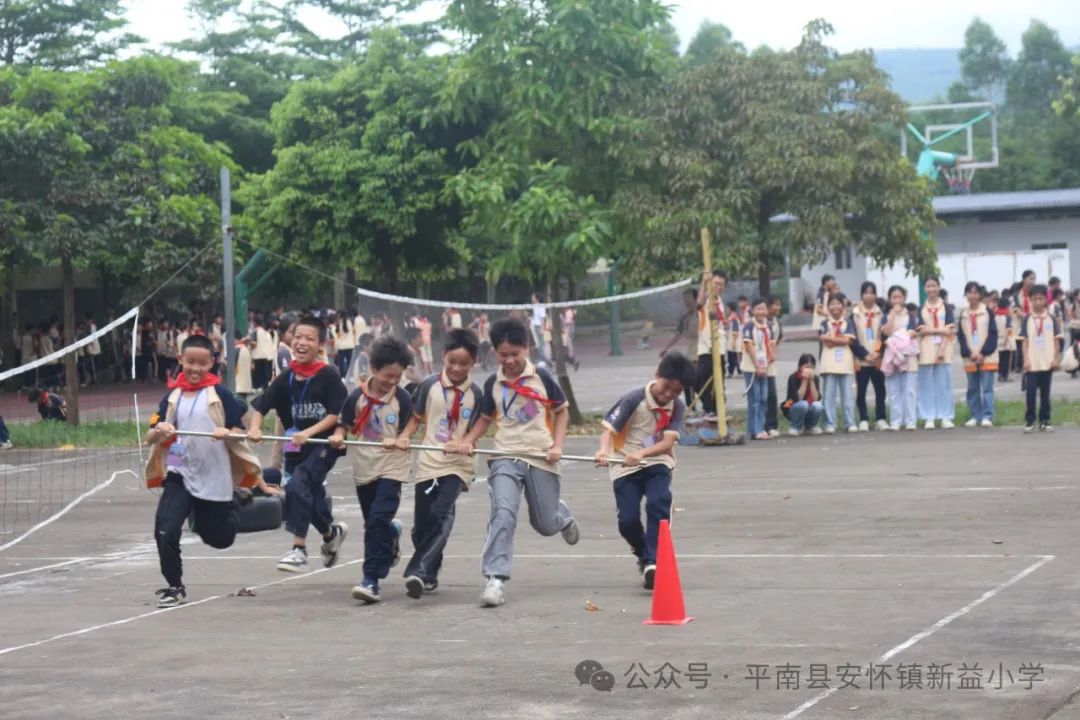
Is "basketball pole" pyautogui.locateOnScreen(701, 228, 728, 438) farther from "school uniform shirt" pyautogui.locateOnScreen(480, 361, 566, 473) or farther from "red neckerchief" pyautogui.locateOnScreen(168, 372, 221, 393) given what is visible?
"red neckerchief" pyautogui.locateOnScreen(168, 372, 221, 393)

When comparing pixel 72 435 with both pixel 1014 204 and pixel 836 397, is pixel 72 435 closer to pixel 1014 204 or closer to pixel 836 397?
pixel 836 397

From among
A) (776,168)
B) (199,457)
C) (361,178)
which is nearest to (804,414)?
(776,168)

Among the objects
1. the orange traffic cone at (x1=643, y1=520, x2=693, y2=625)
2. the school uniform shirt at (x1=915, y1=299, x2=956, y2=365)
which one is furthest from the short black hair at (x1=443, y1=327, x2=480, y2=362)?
the school uniform shirt at (x1=915, y1=299, x2=956, y2=365)

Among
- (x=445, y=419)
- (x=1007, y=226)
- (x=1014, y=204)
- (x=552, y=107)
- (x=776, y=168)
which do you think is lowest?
(x=445, y=419)

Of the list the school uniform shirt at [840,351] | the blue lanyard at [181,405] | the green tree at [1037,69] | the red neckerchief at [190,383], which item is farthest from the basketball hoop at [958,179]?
the blue lanyard at [181,405]

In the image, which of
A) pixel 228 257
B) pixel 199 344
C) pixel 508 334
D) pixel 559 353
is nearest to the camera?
pixel 508 334

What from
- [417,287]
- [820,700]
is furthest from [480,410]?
[417,287]

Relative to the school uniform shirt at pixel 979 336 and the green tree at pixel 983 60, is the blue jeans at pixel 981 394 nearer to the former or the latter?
the school uniform shirt at pixel 979 336

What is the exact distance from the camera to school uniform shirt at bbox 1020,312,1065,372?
19391mm

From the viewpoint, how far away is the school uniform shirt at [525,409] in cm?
1022

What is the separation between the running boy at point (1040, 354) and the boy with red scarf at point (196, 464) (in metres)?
11.7

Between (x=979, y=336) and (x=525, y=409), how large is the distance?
39.4 ft

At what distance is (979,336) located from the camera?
20797 millimetres

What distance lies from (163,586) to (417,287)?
40549 mm
